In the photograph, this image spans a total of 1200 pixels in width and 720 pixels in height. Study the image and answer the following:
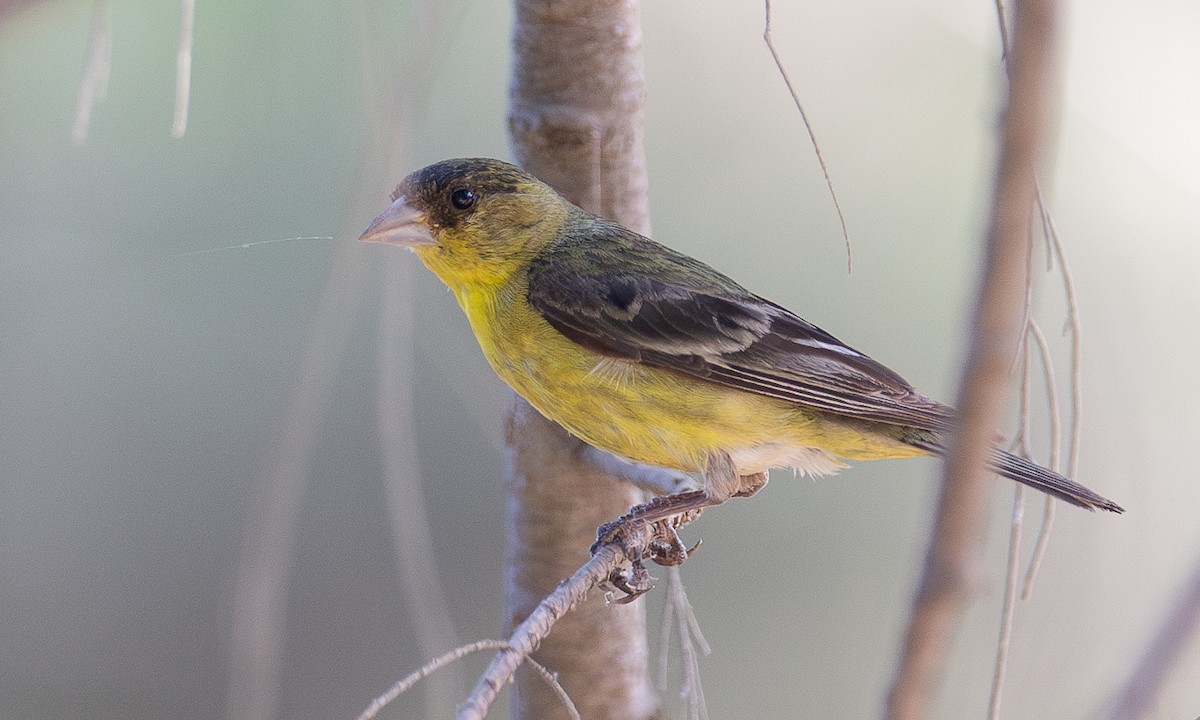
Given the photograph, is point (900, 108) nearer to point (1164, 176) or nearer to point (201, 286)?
point (1164, 176)

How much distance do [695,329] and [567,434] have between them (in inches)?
15.7

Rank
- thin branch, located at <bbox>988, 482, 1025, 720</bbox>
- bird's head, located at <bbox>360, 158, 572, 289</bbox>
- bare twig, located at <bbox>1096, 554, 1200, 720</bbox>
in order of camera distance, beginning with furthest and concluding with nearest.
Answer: bird's head, located at <bbox>360, 158, 572, 289</bbox>
thin branch, located at <bbox>988, 482, 1025, 720</bbox>
bare twig, located at <bbox>1096, 554, 1200, 720</bbox>

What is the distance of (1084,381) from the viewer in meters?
2.84

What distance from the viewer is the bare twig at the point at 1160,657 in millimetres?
872

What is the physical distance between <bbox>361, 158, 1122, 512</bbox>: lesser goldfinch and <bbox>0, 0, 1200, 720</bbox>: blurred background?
45.8 inches

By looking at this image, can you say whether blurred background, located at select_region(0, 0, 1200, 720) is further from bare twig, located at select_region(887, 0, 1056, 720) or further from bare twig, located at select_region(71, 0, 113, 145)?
bare twig, located at select_region(887, 0, 1056, 720)

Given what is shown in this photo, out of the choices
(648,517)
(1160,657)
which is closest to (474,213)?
(648,517)

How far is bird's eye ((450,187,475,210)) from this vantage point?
2.53m

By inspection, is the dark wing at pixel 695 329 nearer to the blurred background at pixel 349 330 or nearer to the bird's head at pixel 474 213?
the bird's head at pixel 474 213

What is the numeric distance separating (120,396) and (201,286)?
584 mm

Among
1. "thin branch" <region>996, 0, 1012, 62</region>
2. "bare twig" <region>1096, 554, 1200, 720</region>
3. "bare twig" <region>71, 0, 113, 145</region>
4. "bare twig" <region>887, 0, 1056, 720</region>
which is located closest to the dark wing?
"thin branch" <region>996, 0, 1012, 62</region>

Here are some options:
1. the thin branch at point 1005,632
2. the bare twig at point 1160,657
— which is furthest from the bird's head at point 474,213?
the bare twig at point 1160,657

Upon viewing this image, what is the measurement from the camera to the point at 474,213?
2.53 metres

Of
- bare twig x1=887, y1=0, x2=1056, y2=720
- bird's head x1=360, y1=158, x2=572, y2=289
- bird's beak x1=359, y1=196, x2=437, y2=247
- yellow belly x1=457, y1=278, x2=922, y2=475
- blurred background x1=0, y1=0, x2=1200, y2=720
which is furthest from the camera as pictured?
blurred background x1=0, y1=0, x2=1200, y2=720
